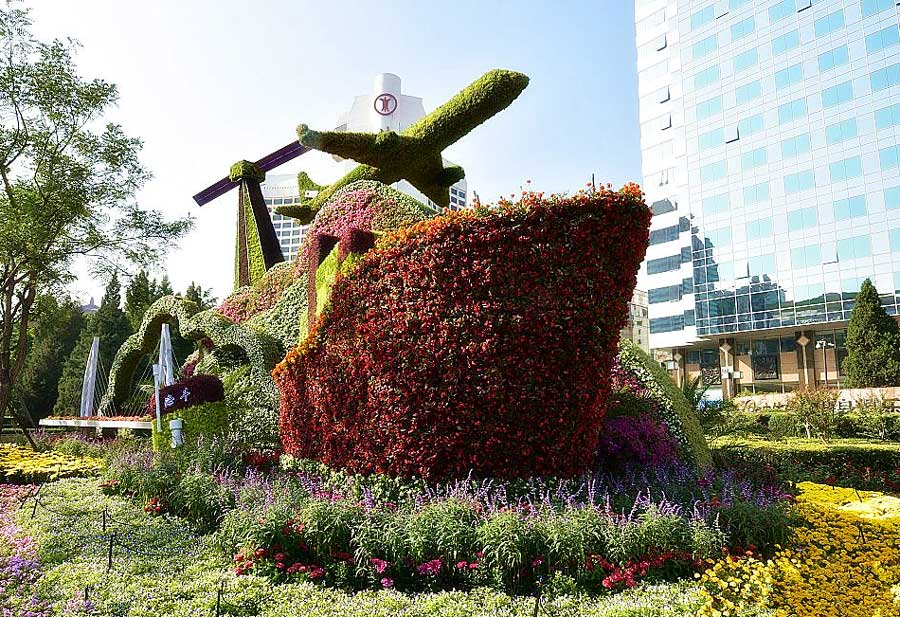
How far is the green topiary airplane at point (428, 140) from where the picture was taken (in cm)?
955

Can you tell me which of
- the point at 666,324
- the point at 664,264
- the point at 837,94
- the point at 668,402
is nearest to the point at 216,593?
the point at 668,402

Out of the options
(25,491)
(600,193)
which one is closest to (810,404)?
(600,193)

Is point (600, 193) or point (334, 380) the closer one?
point (600, 193)

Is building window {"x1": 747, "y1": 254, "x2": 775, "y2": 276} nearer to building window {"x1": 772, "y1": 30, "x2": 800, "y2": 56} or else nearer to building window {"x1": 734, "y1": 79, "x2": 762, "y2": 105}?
building window {"x1": 734, "y1": 79, "x2": 762, "y2": 105}

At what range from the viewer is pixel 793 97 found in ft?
111

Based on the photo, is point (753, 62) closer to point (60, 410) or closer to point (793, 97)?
point (793, 97)

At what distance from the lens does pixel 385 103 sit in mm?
48188

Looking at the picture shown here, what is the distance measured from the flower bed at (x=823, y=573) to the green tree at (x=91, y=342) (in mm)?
21055

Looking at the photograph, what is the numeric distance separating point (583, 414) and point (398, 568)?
2.16m

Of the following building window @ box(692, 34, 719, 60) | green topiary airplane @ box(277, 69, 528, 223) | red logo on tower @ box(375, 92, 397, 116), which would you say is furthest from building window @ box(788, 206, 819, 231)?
red logo on tower @ box(375, 92, 397, 116)

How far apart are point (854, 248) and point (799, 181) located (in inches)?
175

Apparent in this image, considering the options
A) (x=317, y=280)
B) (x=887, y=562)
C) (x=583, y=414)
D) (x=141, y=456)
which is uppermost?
(x=317, y=280)

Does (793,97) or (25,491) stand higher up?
(793,97)

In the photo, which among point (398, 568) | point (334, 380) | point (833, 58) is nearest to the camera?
point (398, 568)
